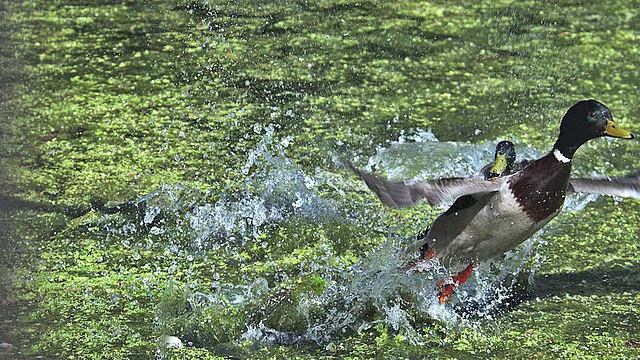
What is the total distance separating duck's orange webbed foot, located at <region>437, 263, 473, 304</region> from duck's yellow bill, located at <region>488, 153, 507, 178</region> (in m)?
0.37

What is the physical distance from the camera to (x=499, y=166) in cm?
346

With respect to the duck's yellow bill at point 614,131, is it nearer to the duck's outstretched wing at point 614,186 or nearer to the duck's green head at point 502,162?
the duck's outstretched wing at point 614,186

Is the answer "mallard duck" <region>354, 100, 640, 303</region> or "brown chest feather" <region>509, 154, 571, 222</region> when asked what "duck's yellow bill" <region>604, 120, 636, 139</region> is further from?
"brown chest feather" <region>509, 154, 571, 222</region>

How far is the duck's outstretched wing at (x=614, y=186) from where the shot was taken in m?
3.37

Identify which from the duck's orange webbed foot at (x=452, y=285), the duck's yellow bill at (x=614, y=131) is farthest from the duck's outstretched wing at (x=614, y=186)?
the duck's orange webbed foot at (x=452, y=285)

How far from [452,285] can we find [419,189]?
0.65 m

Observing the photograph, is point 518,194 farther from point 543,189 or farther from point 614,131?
point 614,131

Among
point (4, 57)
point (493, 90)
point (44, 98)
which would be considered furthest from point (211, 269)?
point (4, 57)

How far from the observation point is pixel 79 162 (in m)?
4.37

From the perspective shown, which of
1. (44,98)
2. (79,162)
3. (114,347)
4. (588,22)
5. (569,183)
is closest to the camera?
(114,347)

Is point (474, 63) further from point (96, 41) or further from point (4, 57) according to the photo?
point (4, 57)

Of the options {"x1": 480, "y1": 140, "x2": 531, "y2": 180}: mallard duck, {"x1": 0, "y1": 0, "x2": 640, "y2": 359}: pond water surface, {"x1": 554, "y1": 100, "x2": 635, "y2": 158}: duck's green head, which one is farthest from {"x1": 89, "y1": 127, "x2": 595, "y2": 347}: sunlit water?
{"x1": 554, "y1": 100, "x2": 635, "y2": 158}: duck's green head

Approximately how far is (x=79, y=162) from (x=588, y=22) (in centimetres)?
370

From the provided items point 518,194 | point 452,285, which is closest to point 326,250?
point 452,285
